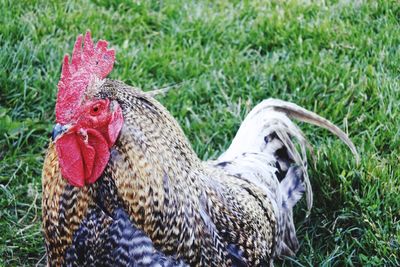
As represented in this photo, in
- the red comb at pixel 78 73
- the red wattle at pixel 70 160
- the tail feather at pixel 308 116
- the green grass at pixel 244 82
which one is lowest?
the green grass at pixel 244 82

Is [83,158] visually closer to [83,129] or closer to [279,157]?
[83,129]

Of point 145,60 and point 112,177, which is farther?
point 145,60

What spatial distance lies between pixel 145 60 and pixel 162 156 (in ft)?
7.17

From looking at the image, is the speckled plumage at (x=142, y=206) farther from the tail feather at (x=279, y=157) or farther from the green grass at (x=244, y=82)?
the green grass at (x=244, y=82)

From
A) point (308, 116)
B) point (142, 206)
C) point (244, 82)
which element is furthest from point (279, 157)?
point (142, 206)

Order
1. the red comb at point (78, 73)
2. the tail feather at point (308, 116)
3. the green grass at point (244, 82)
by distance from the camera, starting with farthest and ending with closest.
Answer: the green grass at point (244, 82), the tail feather at point (308, 116), the red comb at point (78, 73)

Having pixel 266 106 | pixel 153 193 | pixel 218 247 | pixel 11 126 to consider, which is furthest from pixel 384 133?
pixel 11 126

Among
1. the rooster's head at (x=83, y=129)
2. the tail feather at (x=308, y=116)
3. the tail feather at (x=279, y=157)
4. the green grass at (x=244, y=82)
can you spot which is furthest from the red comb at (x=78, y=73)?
the green grass at (x=244, y=82)

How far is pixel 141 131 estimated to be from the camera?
257cm

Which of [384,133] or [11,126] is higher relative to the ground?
[384,133]

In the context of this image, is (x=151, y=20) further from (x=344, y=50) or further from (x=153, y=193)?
(x=153, y=193)

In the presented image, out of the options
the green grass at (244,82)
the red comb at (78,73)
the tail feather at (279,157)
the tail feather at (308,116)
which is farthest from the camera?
the green grass at (244,82)

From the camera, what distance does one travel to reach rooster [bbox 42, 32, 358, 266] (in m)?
2.54

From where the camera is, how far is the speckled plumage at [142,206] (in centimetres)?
255
